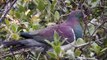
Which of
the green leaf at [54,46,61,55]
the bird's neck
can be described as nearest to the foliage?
the green leaf at [54,46,61,55]

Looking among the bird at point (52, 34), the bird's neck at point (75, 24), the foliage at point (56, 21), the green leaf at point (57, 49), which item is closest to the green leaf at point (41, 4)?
the foliage at point (56, 21)

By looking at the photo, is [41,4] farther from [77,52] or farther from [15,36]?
[77,52]

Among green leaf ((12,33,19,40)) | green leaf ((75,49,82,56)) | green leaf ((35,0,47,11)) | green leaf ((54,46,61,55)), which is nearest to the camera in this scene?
green leaf ((54,46,61,55))

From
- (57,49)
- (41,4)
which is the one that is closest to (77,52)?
(57,49)

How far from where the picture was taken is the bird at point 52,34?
3.04 metres

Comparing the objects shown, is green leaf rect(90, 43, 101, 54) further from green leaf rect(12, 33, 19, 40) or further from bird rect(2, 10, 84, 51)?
green leaf rect(12, 33, 19, 40)

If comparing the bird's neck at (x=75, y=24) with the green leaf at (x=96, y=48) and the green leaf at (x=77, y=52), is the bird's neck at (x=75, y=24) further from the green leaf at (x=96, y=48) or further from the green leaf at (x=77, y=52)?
the green leaf at (x=77, y=52)

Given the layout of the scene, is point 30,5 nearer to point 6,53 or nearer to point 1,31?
point 1,31

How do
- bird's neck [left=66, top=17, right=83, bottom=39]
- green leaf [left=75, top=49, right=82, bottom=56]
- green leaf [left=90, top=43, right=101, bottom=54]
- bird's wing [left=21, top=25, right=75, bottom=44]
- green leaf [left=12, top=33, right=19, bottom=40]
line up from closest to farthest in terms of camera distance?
green leaf [left=75, top=49, right=82, bottom=56] < green leaf [left=90, top=43, right=101, bottom=54] < green leaf [left=12, top=33, right=19, bottom=40] < bird's wing [left=21, top=25, right=75, bottom=44] < bird's neck [left=66, top=17, right=83, bottom=39]

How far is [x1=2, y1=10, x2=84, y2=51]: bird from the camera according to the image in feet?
9.98

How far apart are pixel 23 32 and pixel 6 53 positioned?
46cm

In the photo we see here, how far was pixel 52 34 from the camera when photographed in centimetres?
350

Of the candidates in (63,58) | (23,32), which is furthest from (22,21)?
(63,58)

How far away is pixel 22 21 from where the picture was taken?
10.1 feet
